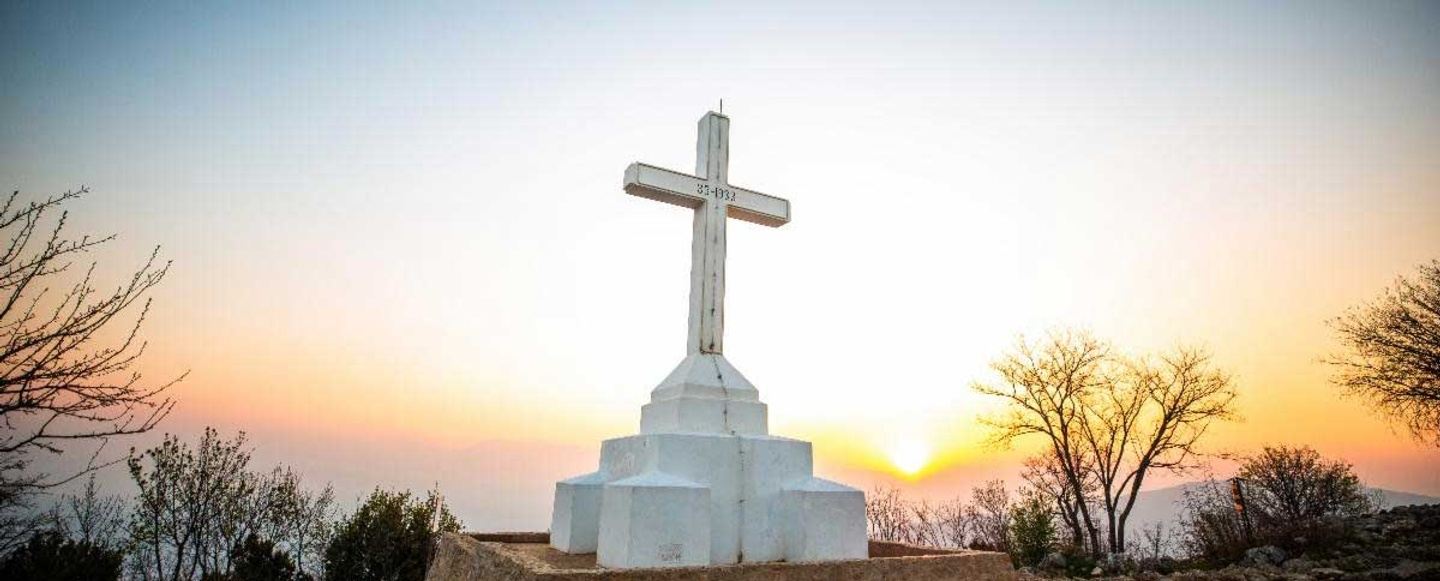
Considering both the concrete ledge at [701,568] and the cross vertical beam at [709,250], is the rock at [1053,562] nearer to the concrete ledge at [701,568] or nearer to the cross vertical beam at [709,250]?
the concrete ledge at [701,568]

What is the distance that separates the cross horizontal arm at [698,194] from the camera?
698 centimetres

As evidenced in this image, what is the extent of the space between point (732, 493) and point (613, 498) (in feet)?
3.87

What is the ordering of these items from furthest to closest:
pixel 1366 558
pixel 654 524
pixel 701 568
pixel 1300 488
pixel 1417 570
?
pixel 1300 488 < pixel 1366 558 < pixel 1417 570 < pixel 654 524 < pixel 701 568

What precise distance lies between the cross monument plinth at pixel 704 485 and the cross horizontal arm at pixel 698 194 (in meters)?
0.03

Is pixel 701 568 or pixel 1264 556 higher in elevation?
pixel 1264 556

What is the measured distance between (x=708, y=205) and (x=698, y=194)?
0.16m

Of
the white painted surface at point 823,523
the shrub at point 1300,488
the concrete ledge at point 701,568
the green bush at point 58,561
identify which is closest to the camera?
the concrete ledge at point 701,568

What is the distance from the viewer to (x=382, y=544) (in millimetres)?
11609

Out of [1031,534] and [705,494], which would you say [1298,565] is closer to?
[1031,534]

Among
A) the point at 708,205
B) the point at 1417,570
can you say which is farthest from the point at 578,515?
the point at 1417,570

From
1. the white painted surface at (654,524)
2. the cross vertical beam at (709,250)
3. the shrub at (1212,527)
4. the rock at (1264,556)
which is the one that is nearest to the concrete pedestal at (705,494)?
the white painted surface at (654,524)

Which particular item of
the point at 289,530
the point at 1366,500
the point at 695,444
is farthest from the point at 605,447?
the point at 1366,500

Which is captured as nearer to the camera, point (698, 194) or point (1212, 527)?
point (698, 194)

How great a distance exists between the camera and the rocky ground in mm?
9313
